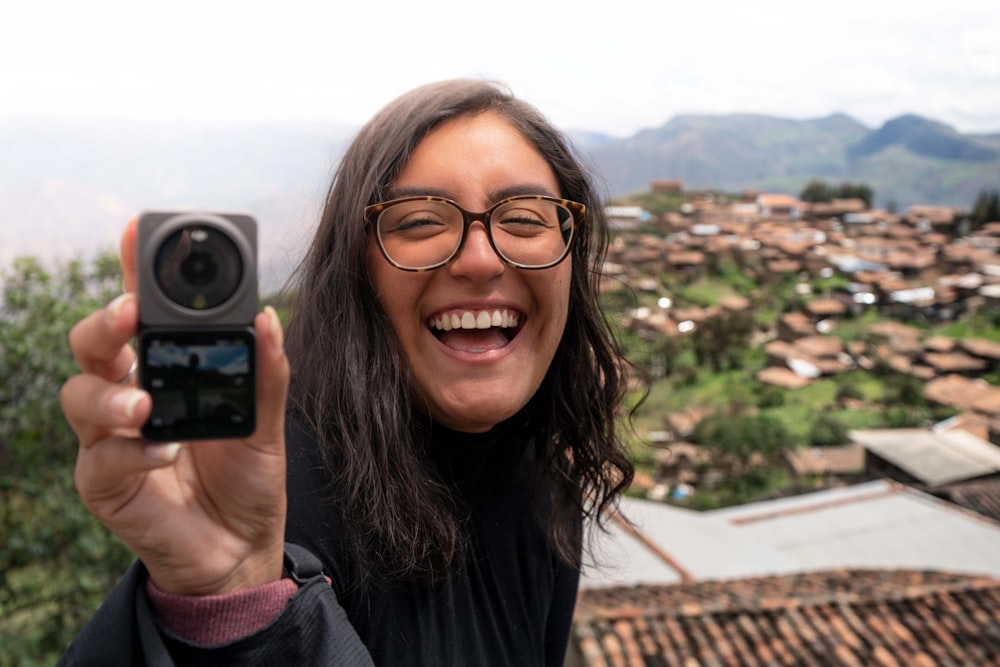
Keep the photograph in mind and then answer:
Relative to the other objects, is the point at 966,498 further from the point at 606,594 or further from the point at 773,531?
the point at 606,594

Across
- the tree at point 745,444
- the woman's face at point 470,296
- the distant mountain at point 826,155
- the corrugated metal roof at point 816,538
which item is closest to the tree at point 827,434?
the tree at point 745,444

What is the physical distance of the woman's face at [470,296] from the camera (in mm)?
1211

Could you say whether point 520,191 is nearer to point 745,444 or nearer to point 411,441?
point 411,441

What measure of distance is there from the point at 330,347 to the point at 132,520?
0.61 metres

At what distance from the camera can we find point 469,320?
1.21 meters

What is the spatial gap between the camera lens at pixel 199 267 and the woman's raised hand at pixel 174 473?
0.04 metres

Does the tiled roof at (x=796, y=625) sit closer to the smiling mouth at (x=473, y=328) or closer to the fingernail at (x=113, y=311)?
the smiling mouth at (x=473, y=328)

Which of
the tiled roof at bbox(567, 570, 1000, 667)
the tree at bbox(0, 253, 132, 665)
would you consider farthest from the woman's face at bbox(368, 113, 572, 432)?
the tiled roof at bbox(567, 570, 1000, 667)

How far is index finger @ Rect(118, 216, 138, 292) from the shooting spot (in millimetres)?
702

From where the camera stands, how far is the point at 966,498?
13.7 m

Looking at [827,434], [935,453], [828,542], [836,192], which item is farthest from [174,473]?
[836,192]

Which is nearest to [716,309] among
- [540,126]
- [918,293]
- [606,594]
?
[918,293]

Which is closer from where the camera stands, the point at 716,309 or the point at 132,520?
→ the point at 132,520

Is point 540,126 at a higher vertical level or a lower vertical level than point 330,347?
higher
